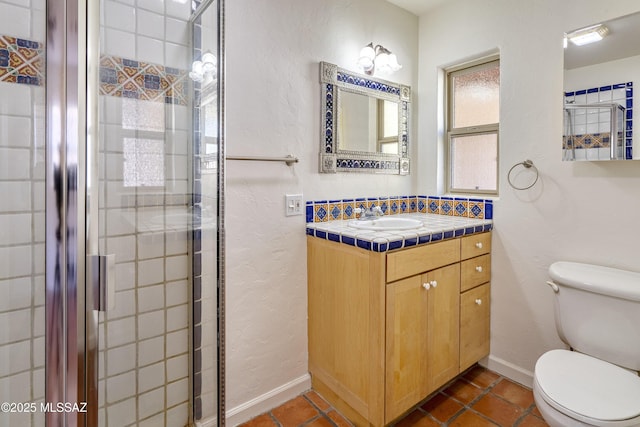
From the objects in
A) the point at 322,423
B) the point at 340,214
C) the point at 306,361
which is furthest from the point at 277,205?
the point at 322,423

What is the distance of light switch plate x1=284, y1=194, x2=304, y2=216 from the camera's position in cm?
181

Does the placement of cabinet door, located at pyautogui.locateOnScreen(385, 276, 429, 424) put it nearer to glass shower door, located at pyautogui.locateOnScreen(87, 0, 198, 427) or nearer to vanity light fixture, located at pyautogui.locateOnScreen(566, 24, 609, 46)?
glass shower door, located at pyautogui.locateOnScreen(87, 0, 198, 427)

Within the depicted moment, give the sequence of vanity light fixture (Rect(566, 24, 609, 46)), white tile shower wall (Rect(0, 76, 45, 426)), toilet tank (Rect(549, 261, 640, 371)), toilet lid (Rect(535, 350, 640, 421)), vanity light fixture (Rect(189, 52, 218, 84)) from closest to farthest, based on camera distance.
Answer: white tile shower wall (Rect(0, 76, 45, 426))
toilet lid (Rect(535, 350, 640, 421))
vanity light fixture (Rect(189, 52, 218, 84))
toilet tank (Rect(549, 261, 640, 371))
vanity light fixture (Rect(566, 24, 609, 46))

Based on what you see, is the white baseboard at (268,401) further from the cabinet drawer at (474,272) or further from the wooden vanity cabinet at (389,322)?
the cabinet drawer at (474,272)

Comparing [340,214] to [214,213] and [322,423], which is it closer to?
[214,213]

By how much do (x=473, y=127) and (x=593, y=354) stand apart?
145 centimetres

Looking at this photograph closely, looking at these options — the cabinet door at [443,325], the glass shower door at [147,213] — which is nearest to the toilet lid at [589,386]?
the cabinet door at [443,325]

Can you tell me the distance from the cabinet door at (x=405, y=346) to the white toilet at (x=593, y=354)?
1.57ft

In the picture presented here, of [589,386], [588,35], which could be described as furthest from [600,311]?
Answer: [588,35]

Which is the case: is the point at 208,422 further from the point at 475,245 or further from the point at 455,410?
the point at 475,245

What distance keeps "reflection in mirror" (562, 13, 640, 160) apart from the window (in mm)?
503

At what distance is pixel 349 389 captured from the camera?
5.45 ft

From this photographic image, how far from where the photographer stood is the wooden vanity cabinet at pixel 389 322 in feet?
4.92

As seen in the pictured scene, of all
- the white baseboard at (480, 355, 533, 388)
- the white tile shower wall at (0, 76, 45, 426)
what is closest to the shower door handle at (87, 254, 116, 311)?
the white tile shower wall at (0, 76, 45, 426)
